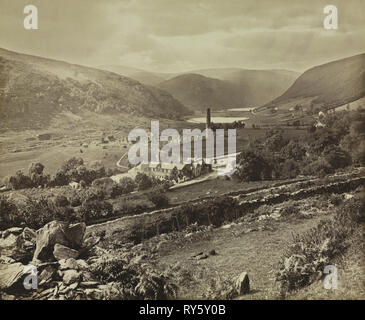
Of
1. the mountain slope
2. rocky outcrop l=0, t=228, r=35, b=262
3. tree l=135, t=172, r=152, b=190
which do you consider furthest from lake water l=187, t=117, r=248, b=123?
rocky outcrop l=0, t=228, r=35, b=262

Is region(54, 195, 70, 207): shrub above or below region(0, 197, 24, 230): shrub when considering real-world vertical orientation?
above

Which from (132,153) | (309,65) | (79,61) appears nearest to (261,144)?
(309,65)

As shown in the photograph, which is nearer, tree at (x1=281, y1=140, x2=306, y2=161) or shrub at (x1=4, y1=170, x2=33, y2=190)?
shrub at (x1=4, y1=170, x2=33, y2=190)

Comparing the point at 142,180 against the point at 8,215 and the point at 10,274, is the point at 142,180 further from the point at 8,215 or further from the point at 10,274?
the point at 10,274

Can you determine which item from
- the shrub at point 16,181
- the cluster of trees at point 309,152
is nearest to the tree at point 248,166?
the cluster of trees at point 309,152

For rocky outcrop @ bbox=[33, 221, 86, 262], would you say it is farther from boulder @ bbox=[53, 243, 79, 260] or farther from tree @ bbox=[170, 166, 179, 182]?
tree @ bbox=[170, 166, 179, 182]
